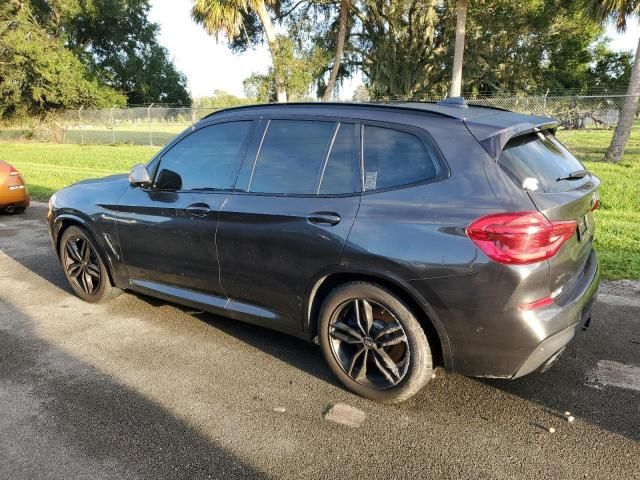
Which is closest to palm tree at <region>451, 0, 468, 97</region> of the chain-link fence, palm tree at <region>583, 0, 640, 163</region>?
the chain-link fence

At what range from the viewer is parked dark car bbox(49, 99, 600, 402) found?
262 cm

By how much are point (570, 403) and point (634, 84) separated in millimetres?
12659

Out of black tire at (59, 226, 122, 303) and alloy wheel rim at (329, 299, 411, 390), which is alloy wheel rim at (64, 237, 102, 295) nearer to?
black tire at (59, 226, 122, 303)

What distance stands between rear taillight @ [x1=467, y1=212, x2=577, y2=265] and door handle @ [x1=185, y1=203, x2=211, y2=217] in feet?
6.14

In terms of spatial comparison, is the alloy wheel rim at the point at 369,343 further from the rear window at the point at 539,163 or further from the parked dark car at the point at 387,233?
the rear window at the point at 539,163

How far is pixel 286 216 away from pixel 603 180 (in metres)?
A: 8.31

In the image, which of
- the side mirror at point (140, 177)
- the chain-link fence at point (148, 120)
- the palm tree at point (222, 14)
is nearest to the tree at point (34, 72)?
the chain-link fence at point (148, 120)

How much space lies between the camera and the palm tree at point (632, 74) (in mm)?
12820

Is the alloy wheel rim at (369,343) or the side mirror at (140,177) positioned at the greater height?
the side mirror at (140,177)

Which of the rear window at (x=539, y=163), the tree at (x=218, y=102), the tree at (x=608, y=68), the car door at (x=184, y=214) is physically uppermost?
the tree at (x=608, y=68)

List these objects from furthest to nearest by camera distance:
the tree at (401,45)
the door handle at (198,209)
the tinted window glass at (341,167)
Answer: the tree at (401,45)
the door handle at (198,209)
the tinted window glass at (341,167)

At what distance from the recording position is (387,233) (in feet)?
9.28

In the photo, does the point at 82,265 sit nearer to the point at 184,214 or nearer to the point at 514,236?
the point at 184,214


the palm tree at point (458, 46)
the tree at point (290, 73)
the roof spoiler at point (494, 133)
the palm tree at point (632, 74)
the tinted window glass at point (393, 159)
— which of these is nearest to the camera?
the roof spoiler at point (494, 133)
